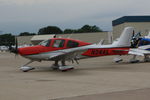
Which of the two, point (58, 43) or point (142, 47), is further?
point (142, 47)

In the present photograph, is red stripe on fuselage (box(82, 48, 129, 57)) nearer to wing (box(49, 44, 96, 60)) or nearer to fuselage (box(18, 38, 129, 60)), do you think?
fuselage (box(18, 38, 129, 60))

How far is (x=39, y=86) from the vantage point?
9422 millimetres

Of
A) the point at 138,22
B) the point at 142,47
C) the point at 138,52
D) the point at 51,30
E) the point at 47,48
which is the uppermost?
the point at 51,30

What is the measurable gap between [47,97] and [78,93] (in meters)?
1.01

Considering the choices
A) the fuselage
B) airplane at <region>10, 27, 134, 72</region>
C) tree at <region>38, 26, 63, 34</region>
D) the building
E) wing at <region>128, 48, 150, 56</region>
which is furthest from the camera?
tree at <region>38, 26, 63, 34</region>

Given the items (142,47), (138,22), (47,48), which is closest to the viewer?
(47,48)

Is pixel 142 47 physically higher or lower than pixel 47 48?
lower

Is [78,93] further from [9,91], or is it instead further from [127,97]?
[9,91]

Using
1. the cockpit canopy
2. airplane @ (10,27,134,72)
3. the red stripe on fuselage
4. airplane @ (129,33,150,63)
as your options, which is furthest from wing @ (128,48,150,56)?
the cockpit canopy

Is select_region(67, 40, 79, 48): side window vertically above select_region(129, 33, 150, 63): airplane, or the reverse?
select_region(67, 40, 79, 48): side window

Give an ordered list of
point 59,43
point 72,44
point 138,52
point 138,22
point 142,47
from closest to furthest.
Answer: point 59,43, point 72,44, point 138,52, point 142,47, point 138,22

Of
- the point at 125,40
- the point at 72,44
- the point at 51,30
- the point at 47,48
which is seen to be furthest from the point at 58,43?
the point at 51,30

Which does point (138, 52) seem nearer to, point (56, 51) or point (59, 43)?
point (59, 43)

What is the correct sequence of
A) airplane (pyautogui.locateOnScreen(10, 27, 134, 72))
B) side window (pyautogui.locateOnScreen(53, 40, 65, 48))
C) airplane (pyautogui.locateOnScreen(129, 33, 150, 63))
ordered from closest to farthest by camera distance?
airplane (pyautogui.locateOnScreen(10, 27, 134, 72)), side window (pyautogui.locateOnScreen(53, 40, 65, 48)), airplane (pyautogui.locateOnScreen(129, 33, 150, 63))
